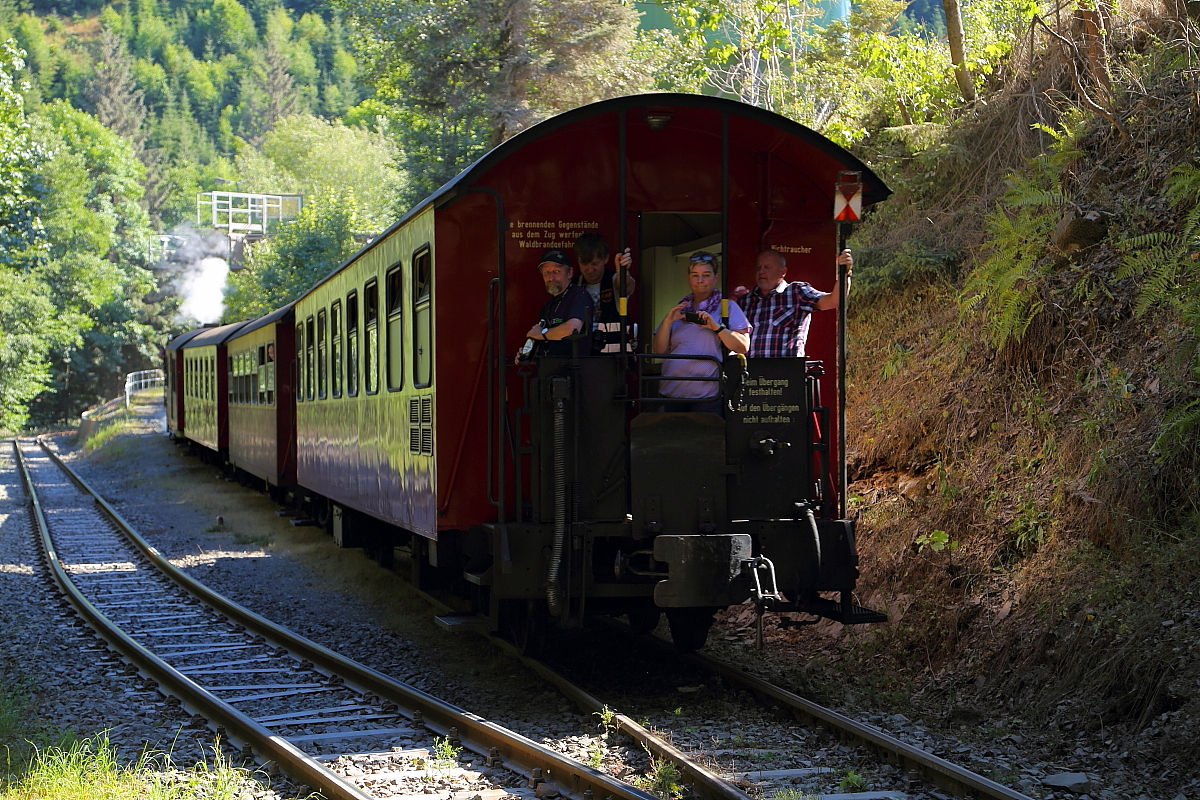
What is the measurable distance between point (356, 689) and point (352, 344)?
4.04 meters

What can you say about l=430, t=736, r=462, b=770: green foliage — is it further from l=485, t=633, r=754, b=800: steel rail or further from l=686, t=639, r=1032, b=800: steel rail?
l=686, t=639, r=1032, b=800: steel rail

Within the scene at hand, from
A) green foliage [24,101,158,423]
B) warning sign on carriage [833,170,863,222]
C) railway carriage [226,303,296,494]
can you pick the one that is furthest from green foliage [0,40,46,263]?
green foliage [24,101,158,423]

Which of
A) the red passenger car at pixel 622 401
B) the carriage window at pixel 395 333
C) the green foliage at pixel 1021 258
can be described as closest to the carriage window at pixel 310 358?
the carriage window at pixel 395 333

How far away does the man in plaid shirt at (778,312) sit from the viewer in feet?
25.3

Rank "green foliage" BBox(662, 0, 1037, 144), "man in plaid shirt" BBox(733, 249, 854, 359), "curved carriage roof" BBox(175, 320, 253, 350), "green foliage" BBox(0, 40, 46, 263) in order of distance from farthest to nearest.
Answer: "curved carriage roof" BBox(175, 320, 253, 350) → "green foliage" BBox(0, 40, 46, 263) → "green foliage" BBox(662, 0, 1037, 144) → "man in plaid shirt" BBox(733, 249, 854, 359)

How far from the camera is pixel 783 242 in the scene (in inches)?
333

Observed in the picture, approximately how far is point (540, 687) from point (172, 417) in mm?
29619

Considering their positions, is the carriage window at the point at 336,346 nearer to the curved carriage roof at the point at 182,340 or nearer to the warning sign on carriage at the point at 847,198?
the warning sign on carriage at the point at 847,198

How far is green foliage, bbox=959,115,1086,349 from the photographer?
9188 millimetres

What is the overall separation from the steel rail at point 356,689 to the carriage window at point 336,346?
2.33 meters

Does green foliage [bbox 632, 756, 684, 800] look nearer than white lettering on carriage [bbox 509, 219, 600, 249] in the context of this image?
Yes

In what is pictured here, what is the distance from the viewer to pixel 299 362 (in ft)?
50.5

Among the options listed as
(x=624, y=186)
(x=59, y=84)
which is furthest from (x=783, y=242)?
(x=59, y=84)

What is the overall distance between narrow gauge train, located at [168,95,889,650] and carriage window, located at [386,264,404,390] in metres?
0.04
